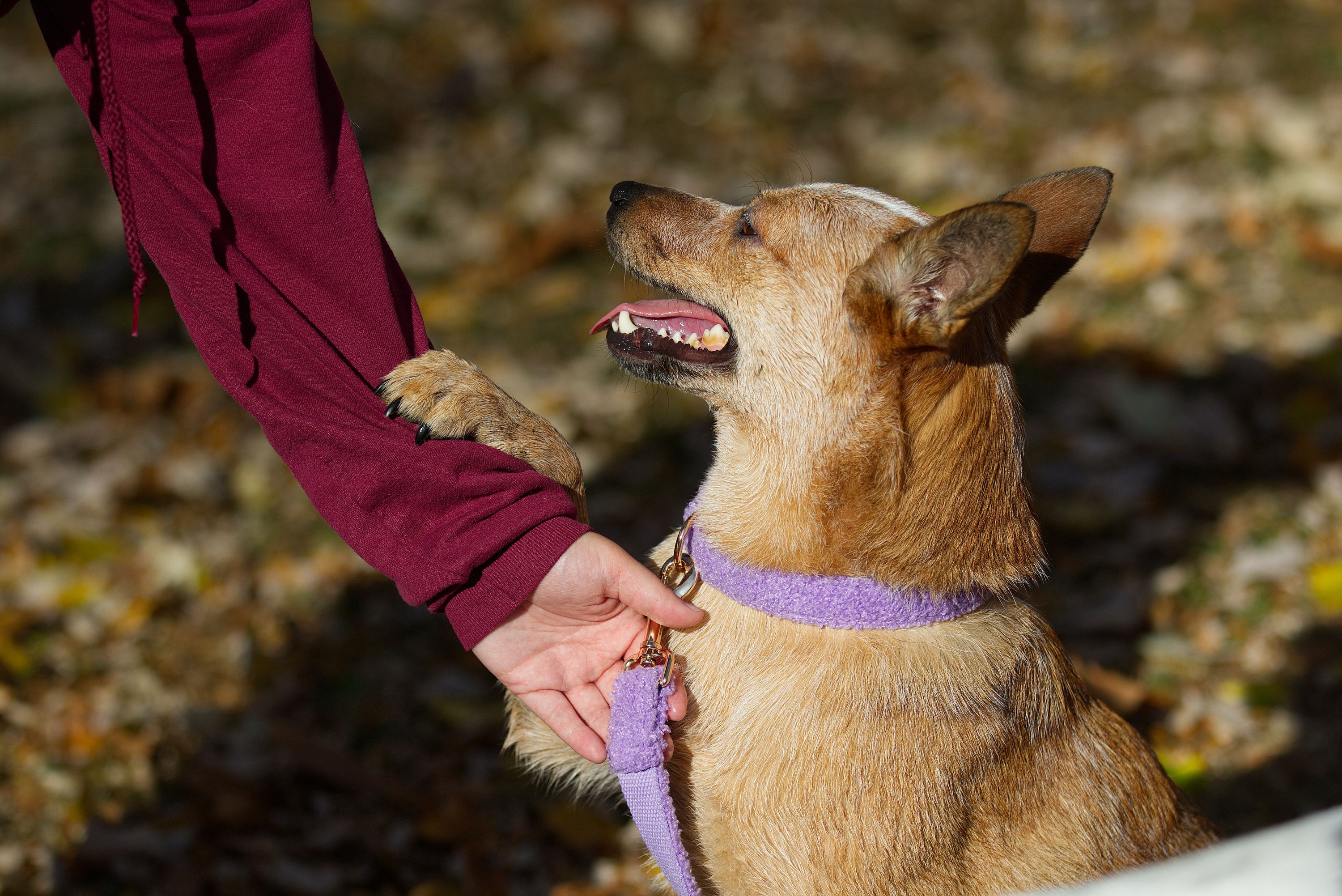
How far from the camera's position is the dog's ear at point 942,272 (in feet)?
7.01

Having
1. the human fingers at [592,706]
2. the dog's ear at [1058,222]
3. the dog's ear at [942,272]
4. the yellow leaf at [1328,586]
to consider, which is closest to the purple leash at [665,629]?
the human fingers at [592,706]

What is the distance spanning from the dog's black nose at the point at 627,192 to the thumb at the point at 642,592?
1.13 m

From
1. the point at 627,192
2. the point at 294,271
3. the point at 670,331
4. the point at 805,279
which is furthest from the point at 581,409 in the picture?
the point at 294,271

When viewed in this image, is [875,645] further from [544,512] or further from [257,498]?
[257,498]

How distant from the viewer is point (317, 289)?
2215mm

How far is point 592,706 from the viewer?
2482 mm

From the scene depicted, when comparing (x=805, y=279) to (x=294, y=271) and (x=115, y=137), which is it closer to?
(x=294, y=271)

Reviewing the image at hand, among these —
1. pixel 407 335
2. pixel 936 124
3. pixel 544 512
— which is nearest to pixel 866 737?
pixel 544 512

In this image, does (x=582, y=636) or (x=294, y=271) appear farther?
(x=582, y=636)

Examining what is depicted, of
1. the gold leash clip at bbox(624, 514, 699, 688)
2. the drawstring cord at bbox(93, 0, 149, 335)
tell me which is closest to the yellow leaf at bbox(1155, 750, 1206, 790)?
the gold leash clip at bbox(624, 514, 699, 688)

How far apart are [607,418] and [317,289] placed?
10.5 ft

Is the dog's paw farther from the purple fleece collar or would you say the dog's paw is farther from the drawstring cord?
the drawstring cord

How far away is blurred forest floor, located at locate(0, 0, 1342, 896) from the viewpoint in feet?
11.7

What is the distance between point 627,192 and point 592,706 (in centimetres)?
143
